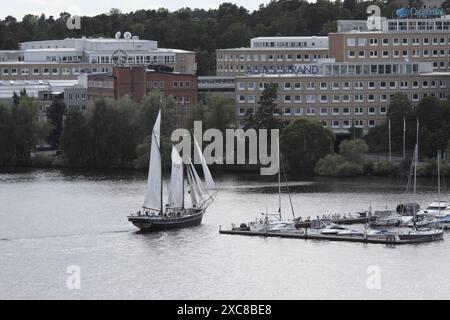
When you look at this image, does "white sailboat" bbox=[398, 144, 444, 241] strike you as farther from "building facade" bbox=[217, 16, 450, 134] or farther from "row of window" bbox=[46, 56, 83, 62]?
"row of window" bbox=[46, 56, 83, 62]

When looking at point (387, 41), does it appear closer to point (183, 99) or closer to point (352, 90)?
point (352, 90)

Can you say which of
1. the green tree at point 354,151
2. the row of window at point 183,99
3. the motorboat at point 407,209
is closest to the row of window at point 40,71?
the row of window at point 183,99

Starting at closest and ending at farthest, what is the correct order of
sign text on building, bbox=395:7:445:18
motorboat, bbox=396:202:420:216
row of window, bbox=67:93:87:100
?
motorboat, bbox=396:202:420:216, sign text on building, bbox=395:7:445:18, row of window, bbox=67:93:87:100

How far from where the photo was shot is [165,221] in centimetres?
6888

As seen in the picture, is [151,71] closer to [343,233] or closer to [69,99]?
[69,99]

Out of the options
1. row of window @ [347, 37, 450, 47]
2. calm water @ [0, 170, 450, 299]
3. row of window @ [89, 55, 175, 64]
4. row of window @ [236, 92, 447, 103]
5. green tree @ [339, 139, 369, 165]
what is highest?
row of window @ [347, 37, 450, 47]

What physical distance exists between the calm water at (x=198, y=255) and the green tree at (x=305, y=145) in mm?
9868

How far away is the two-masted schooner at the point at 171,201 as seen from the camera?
2702 inches

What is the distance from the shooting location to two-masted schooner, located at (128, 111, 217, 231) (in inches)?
2702

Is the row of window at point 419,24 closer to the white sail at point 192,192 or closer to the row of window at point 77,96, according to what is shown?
the row of window at point 77,96

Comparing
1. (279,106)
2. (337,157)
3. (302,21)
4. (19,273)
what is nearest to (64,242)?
(19,273)

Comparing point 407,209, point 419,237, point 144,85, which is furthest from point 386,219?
point 144,85

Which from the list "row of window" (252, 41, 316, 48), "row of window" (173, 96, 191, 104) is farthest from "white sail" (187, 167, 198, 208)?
"row of window" (252, 41, 316, 48)

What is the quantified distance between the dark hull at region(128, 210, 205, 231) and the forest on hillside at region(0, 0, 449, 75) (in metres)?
63.0
